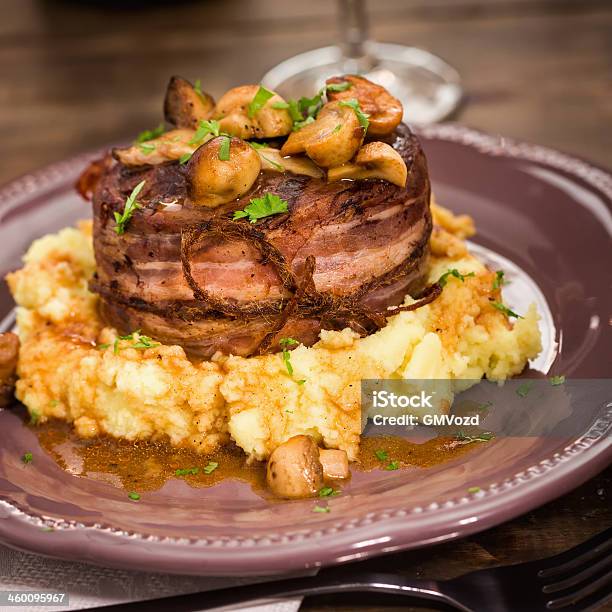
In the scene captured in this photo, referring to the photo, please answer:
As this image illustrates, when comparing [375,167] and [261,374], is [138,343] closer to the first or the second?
[261,374]

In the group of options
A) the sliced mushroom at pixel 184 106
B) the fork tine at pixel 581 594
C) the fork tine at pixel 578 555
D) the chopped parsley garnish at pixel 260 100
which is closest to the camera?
the fork tine at pixel 581 594

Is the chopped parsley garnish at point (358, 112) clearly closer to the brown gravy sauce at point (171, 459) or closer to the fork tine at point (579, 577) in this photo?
the brown gravy sauce at point (171, 459)

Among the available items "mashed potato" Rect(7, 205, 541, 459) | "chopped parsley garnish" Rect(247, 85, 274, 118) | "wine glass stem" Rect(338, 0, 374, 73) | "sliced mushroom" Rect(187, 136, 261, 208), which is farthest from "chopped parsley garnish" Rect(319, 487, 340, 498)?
"wine glass stem" Rect(338, 0, 374, 73)

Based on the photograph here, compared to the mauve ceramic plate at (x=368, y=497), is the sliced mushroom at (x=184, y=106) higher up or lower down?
higher up

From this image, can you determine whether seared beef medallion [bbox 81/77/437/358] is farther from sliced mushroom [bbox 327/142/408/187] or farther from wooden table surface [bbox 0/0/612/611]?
wooden table surface [bbox 0/0/612/611]

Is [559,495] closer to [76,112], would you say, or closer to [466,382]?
[466,382]

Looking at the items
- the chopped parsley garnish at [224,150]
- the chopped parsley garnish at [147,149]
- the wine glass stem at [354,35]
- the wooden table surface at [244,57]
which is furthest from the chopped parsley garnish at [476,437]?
the wine glass stem at [354,35]

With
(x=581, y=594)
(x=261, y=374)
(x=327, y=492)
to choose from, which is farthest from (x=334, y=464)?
(x=581, y=594)
